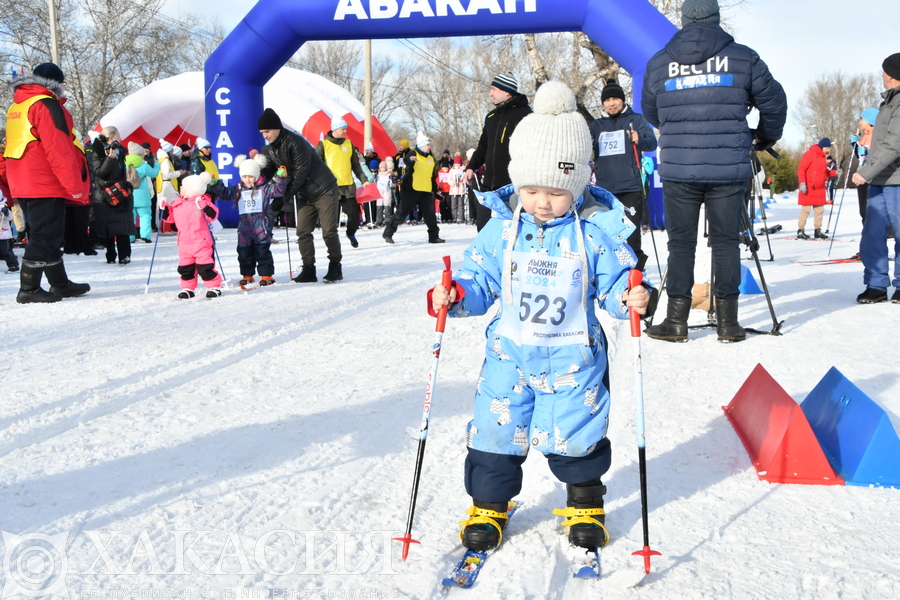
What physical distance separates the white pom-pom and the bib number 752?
590mm

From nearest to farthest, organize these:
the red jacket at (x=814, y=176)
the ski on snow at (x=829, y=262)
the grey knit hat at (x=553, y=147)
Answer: the grey knit hat at (x=553, y=147), the ski on snow at (x=829, y=262), the red jacket at (x=814, y=176)

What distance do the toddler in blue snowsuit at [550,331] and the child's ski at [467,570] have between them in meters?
0.03

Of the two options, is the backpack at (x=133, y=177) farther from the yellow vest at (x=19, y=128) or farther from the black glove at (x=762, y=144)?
the black glove at (x=762, y=144)

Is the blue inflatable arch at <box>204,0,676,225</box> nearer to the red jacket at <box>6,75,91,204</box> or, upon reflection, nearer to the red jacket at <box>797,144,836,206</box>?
the red jacket at <box>797,144,836,206</box>

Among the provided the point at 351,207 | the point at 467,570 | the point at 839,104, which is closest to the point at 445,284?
the point at 467,570

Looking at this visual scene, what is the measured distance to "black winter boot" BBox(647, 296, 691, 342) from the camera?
5.14 meters

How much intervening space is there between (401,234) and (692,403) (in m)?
12.0

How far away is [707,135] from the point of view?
15.9ft

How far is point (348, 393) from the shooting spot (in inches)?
152

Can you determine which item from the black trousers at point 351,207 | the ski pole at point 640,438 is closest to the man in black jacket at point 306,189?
the black trousers at point 351,207

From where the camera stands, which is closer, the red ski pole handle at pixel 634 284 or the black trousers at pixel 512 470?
the red ski pole handle at pixel 634 284

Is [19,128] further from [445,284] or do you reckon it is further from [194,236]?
[445,284]

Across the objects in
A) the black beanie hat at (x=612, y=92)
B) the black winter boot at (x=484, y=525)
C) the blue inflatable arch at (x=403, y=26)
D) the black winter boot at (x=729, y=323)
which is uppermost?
the blue inflatable arch at (x=403, y=26)

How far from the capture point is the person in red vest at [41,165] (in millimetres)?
6512
